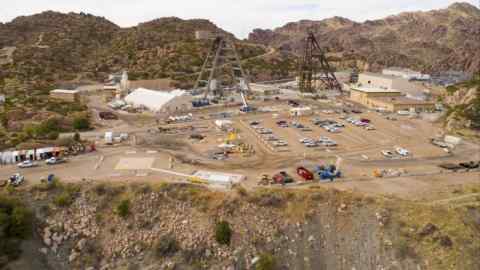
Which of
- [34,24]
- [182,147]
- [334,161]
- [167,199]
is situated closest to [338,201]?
[334,161]

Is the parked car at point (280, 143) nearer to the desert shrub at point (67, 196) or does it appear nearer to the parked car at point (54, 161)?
the desert shrub at point (67, 196)

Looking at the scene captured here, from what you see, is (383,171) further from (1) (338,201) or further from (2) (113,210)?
(2) (113,210)

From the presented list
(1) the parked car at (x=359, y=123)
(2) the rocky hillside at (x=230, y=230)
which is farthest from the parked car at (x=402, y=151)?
(2) the rocky hillside at (x=230, y=230)

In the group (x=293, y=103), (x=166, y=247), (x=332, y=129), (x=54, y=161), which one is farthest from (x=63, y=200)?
(x=293, y=103)

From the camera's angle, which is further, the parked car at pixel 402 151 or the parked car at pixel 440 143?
the parked car at pixel 440 143

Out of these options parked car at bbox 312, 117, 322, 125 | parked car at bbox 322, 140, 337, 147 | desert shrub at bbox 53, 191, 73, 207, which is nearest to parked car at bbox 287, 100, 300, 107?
parked car at bbox 312, 117, 322, 125

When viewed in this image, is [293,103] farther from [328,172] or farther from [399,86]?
[328,172]
